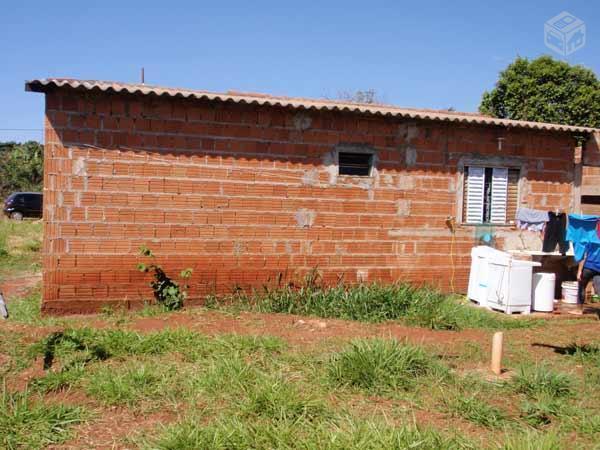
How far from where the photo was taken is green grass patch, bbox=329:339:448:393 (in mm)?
4820

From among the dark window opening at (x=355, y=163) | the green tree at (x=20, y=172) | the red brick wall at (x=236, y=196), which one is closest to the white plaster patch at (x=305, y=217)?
the red brick wall at (x=236, y=196)

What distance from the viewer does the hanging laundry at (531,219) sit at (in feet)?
30.8

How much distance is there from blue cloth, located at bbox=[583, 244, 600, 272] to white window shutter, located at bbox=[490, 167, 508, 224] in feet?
5.08

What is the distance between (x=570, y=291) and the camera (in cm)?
942

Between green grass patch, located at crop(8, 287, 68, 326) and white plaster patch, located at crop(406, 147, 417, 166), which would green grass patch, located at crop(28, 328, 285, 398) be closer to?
green grass patch, located at crop(8, 287, 68, 326)

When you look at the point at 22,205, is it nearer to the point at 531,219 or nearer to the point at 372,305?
the point at 372,305

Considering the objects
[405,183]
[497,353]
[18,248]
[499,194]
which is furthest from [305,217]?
[18,248]

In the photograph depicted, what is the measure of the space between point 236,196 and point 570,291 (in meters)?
6.00

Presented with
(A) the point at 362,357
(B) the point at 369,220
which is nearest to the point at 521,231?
(B) the point at 369,220

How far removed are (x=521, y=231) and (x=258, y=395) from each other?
715 centimetres

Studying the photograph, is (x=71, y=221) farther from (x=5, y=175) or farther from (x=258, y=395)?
(x=5, y=175)

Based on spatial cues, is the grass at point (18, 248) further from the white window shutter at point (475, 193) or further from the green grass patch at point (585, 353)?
the green grass patch at point (585, 353)

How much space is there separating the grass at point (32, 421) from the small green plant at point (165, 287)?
335cm

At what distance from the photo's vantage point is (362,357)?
4.96 metres
